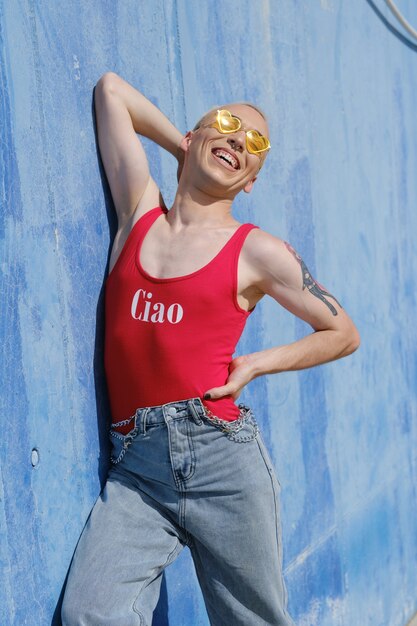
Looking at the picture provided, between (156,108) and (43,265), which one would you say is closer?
(43,265)

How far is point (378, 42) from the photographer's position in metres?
4.93

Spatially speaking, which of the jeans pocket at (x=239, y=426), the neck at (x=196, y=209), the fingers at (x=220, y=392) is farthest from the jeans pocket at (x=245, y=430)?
the neck at (x=196, y=209)

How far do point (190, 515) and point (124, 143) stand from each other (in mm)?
1075

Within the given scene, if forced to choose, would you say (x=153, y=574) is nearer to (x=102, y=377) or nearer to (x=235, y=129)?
(x=102, y=377)

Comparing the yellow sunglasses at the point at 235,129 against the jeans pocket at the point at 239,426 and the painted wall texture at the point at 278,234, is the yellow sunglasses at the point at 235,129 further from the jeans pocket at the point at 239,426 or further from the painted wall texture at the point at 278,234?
the jeans pocket at the point at 239,426

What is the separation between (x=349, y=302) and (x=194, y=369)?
73.2 inches

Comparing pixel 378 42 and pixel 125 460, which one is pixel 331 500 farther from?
pixel 378 42

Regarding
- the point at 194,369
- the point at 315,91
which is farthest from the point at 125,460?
the point at 315,91

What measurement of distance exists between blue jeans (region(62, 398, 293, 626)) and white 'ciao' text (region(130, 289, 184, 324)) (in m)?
0.24

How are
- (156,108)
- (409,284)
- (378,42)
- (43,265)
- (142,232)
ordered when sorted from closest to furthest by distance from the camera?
(43,265)
(142,232)
(156,108)
(378,42)
(409,284)

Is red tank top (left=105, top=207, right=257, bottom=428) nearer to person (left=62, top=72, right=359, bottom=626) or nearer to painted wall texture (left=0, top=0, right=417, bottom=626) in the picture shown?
person (left=62, top=72, right=359, bottom=626)

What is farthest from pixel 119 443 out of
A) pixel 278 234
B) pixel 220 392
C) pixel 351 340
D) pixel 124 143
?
pixel 278 234

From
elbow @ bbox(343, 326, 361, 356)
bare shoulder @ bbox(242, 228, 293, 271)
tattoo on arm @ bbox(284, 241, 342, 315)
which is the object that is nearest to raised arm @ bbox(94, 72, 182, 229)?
bare shoulder @ bbox(242, 228, 293, 271)

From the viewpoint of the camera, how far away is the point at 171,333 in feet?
9.09
